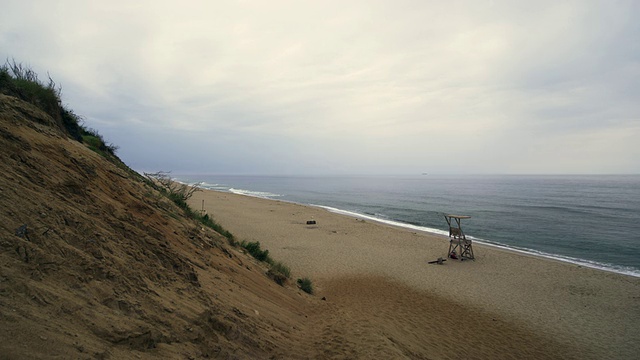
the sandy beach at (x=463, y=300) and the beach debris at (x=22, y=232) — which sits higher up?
the beach debris at (x=22, y=232)

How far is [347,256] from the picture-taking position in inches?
630

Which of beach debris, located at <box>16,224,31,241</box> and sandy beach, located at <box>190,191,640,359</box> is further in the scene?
sandy beach, located at <box>190,191,640,359</box>

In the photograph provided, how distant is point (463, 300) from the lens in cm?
1095

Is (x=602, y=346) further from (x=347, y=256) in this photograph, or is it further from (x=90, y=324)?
(x=90, y=324)

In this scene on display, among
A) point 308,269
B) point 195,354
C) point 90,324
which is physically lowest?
→ point 308,269

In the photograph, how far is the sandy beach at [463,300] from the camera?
7574 mm

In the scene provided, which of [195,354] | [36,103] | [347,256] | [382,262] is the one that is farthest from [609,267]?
[36,103]

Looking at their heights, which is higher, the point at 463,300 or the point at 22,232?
the point at 22,232

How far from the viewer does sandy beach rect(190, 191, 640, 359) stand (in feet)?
24.8

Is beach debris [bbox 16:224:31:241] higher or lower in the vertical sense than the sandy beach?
higher

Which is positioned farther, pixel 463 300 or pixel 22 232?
pixel 463 300

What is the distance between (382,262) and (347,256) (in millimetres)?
1836

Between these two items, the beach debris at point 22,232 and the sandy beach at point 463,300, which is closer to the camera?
the beach debris at point 22,232

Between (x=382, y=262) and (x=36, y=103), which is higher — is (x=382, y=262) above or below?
below
